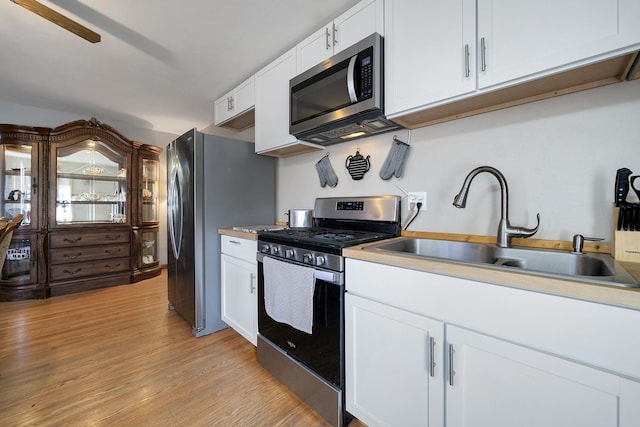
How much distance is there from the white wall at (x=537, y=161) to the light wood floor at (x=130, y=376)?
1.37 m

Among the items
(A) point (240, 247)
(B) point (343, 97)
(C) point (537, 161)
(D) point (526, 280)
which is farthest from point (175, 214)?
(C) point (537, 161)

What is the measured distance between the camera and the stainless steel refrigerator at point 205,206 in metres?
2.09

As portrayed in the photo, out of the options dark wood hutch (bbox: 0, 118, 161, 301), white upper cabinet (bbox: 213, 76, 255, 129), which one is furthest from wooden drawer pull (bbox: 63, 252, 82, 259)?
white upper cabinet (bbox: 213, 76, 255, 129)

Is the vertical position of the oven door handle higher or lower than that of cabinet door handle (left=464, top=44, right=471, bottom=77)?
lower

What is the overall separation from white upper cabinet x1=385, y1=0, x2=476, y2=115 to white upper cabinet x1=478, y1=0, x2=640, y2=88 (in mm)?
57

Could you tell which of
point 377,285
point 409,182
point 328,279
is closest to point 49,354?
point 328,279

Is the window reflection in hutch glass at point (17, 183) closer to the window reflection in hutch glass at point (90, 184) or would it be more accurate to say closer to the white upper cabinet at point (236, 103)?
the window reflection in hutch glass at point (90, 184)

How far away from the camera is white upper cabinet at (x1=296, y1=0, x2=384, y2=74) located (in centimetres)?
144

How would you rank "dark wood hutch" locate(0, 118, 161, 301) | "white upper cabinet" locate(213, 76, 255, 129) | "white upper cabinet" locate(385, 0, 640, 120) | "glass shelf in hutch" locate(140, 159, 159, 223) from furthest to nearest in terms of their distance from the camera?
1. "glass shelf in hutch" locate(140, 159, 159, 223)
2. "dark wood hutch" locate(0, 118, 161, 301)
3. "white upper cabinet" locate(213, 76, 255, 129)
4. "white upper cabinet" locate(385, 0, 640, 120)

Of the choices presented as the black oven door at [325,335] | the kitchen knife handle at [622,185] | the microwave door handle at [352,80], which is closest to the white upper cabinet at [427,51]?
the microwave door handle at [352,80]

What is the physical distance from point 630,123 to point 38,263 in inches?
197

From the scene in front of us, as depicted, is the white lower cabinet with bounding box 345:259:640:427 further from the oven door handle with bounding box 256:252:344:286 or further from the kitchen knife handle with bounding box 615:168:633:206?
the kitchen knife handle with bounding box 615:168:633:206

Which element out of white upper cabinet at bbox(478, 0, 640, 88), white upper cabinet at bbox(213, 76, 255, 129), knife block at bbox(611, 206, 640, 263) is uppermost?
white upper cabinet at bbox(213, 76, 255, 129)

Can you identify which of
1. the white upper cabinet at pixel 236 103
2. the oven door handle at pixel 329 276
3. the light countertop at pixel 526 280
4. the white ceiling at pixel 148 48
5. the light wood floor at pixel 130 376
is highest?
the white ceiling at pixel 148 48
